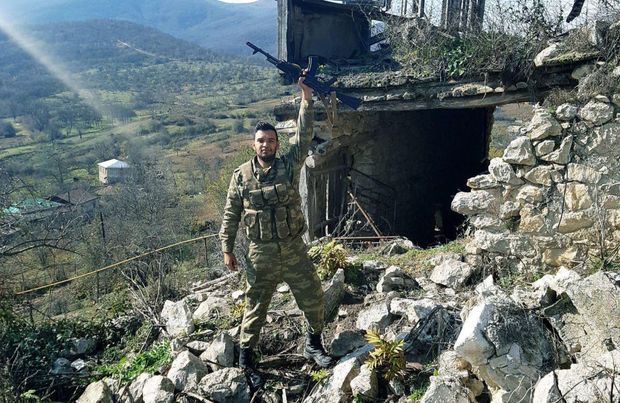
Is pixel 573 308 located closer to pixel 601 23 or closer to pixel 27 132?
pixel 601 23

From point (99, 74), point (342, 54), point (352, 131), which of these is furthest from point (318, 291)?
point (99, 74)

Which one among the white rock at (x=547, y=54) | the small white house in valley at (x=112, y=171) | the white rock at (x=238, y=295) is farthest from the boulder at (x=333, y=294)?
the small white house in valley at (x=112, y=171)

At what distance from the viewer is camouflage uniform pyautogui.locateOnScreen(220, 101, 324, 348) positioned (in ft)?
11.4

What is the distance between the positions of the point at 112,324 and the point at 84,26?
145 metres

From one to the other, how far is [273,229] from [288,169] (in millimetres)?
465

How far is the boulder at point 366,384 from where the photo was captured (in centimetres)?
309

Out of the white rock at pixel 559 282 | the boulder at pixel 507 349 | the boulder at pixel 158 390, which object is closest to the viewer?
the boulder at pixel 507 349

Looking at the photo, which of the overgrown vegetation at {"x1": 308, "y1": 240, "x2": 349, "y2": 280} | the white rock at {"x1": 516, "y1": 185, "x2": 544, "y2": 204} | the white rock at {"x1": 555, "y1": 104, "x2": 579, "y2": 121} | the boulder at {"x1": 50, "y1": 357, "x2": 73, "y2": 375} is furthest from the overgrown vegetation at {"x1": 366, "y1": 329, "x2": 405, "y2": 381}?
the boulder at {"x1": 50, "y1": 357, "x2": 73, "y2": 375}

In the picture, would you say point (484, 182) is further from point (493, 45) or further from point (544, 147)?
A: point (493, 45)

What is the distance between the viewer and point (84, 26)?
419ft

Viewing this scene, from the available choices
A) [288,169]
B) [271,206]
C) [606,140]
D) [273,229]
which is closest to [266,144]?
[288,169]

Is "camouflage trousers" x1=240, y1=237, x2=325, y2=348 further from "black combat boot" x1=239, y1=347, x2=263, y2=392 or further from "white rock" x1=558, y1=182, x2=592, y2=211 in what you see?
"white rock" x1=558, y1=182, x2=592, y2=211

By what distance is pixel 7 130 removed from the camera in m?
55.2

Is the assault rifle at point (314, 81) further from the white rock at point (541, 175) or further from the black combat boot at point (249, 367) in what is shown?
the black combat boot at point (249, 367)
